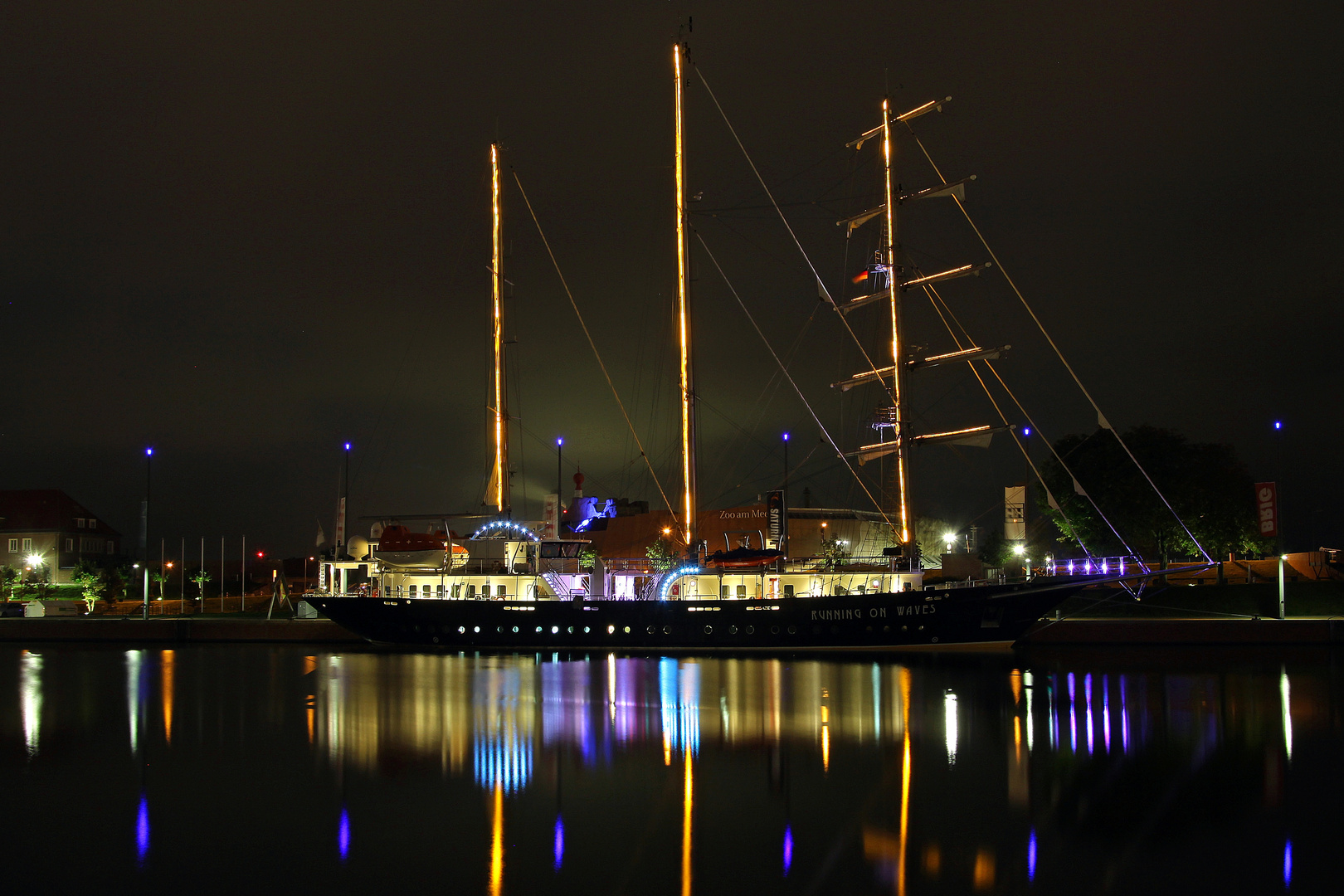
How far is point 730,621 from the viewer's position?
4272cm

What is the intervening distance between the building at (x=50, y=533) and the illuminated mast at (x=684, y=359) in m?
66.1

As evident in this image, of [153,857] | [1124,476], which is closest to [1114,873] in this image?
[153,857]

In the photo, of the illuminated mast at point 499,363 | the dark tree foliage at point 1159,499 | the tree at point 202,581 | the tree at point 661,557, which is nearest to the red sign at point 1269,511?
the dark tree foliage at point 1159,499

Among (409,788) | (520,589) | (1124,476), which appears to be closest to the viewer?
(409,788)

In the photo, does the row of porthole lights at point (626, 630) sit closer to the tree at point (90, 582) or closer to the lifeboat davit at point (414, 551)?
the lifeboat davit at point (414, 551)

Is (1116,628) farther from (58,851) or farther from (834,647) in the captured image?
(58,851)

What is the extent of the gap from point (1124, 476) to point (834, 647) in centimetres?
2979

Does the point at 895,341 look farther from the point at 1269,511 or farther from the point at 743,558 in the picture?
the point at 1269,511

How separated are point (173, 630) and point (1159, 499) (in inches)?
2245

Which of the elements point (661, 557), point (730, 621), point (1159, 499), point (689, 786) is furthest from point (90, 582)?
point (1159, 499)

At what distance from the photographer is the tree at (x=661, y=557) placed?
4691cm

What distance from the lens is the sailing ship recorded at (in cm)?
4103

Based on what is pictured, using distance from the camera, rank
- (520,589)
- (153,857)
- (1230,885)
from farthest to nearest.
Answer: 1. (520,589)
2. (153,857)
3. (1230,885)

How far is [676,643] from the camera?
143 ft
